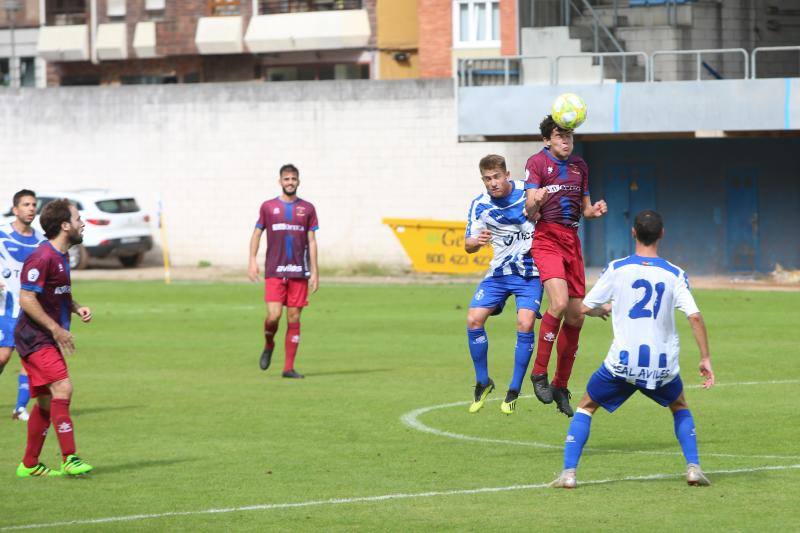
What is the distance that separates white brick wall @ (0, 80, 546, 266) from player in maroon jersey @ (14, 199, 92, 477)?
26915 mm

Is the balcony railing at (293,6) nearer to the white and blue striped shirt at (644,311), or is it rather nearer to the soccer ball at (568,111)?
the soccer ball at (568,111)

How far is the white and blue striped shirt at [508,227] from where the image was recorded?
13141 millimetres

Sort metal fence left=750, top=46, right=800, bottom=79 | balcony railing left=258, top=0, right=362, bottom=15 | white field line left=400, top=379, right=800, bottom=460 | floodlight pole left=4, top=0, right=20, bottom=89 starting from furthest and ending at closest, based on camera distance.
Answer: floodlight pole left=4, top=0, right=20, bottom=89 < balcony railing left=258, top=0, right=362, bottom=15 < metal fence left=750, top=46, right=800, bottom=79 < white field line left=400, top=379, right=800, bottom=460

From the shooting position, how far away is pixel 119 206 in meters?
40.0

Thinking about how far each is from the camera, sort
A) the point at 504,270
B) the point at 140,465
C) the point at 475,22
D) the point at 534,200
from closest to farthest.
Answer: the point at 140,465 < the point at 534,200 < the point at 504,270 < the point at 475,22

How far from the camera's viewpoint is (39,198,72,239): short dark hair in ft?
37.1

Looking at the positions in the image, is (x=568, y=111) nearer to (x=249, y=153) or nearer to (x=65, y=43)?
(x=249, y=153)

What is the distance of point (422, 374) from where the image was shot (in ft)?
60.1

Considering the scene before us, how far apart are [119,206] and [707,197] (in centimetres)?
1515

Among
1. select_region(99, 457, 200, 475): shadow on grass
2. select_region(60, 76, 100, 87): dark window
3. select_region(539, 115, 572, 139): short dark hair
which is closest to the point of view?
select_region(99, 457, 200, 475): shadow on grass

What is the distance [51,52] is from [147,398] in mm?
44746

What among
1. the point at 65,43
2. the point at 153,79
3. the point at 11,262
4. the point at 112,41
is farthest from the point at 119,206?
the point at 11,262

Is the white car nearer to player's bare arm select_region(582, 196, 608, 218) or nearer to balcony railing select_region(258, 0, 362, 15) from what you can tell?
balcony railing select_region(258, 0, 362, 15)

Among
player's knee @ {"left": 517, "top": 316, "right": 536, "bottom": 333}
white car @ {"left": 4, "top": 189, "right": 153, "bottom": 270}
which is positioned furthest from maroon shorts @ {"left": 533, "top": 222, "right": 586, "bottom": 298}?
white car @ {"left": 4, "top": 189, "right": 153, "bottom": 270}
